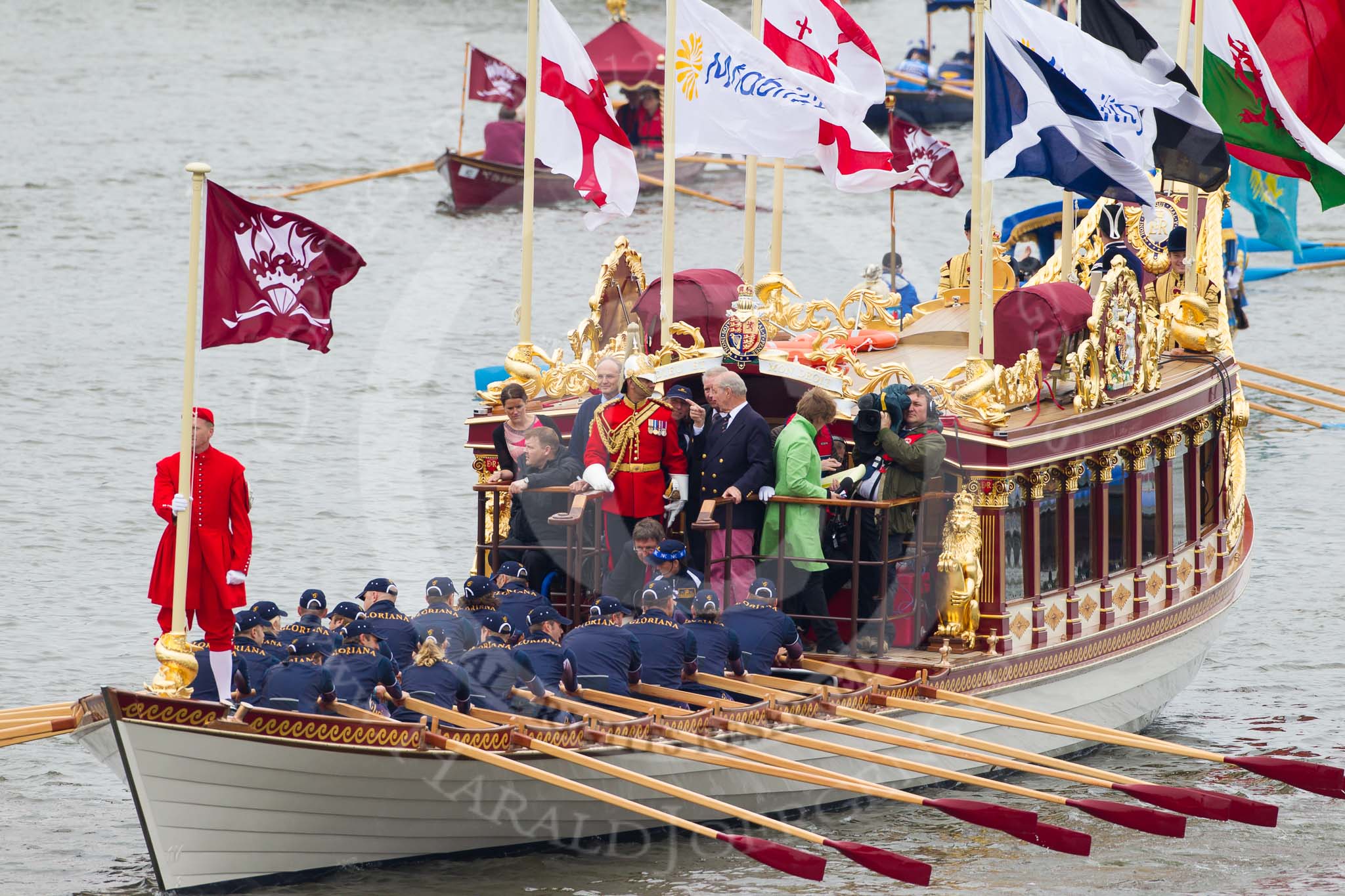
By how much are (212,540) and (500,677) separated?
2498 millimetres

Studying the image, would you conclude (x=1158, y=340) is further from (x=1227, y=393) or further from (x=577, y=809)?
(x=577, y=809)

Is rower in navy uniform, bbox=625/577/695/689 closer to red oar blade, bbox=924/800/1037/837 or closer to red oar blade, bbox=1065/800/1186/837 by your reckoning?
red oar blade, bbox=924/800/1037/837

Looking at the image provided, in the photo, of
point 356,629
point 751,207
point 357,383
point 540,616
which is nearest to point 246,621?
point 356,629

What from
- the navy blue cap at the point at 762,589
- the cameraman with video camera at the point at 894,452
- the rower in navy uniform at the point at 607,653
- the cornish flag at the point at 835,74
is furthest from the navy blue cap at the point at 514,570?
the cornish flag at the point at 835,74

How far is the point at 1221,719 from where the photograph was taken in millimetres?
25000

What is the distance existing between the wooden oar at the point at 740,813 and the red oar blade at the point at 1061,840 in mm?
1016

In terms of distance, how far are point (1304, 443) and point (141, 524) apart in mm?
19840

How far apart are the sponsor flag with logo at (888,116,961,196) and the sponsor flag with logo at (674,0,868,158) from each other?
167 inches

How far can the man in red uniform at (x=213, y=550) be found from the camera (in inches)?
695

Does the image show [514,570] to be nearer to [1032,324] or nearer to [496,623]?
[496,623]

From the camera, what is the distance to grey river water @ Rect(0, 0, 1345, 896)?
63.8ft

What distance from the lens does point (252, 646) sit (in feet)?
58.2

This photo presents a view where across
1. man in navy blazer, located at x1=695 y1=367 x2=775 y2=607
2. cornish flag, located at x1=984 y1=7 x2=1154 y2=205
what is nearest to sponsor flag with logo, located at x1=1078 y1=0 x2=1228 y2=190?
cornish flag, located at x1=984 y1=7 x2=1154 y2=205

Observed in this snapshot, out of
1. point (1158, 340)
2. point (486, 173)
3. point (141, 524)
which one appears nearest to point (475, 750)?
point (1158, 340)
